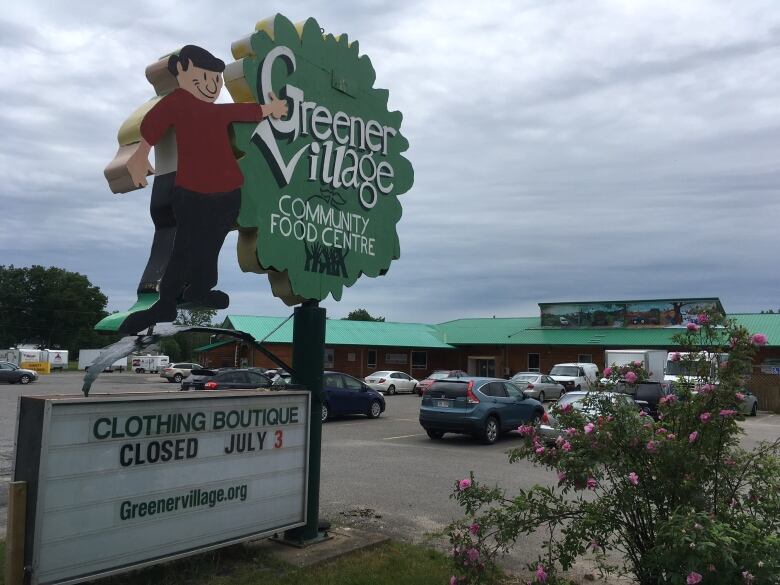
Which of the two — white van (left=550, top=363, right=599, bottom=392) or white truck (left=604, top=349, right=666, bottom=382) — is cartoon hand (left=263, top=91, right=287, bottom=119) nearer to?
white truck (left=604, top=349, right=666, bottom=382)

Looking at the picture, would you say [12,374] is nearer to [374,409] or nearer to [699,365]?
[374,409]

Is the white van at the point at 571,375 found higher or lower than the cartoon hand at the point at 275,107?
lower

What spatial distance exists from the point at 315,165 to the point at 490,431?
35.4ft

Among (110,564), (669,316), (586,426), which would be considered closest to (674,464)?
(586,426)

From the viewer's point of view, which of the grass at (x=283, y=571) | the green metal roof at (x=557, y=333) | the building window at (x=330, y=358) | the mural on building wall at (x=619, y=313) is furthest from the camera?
the building window at (x=330, y=358)

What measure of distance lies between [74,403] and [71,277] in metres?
95.0

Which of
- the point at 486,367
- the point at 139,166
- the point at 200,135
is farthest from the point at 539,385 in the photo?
the point at 139,166

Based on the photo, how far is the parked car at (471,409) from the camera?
51.0 feet

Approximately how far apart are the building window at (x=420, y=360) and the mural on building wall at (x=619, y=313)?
A: 9.35 metres

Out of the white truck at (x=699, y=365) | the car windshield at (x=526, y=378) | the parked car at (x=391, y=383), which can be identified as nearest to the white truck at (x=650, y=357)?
the car windshield at (x=526, y=378)

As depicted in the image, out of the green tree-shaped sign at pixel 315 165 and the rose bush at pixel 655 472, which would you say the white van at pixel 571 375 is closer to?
the green tree-shaped sign at pixel 315 165

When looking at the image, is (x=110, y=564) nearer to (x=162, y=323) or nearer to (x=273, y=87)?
(x=162, y=323)

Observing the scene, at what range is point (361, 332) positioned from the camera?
158ft

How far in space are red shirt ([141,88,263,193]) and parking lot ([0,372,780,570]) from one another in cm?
291
